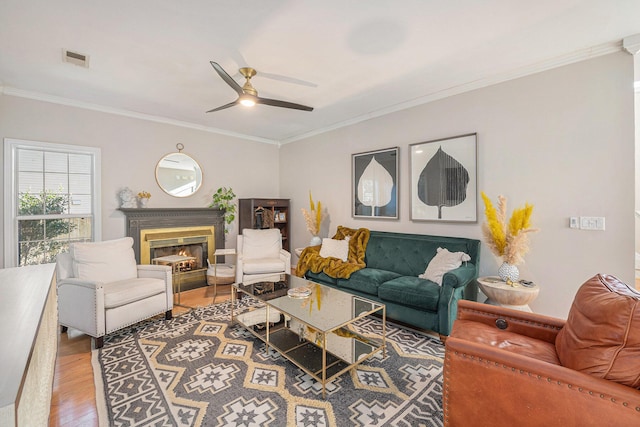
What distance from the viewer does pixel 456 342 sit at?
1.41 metres

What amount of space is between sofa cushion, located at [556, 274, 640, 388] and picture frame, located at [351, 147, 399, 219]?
2.61 metres

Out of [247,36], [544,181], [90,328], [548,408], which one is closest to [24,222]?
[90,328]

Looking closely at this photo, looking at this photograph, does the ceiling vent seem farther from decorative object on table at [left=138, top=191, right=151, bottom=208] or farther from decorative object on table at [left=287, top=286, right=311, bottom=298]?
decorative object on table at [left=287, top=286, right=311, bottom=298]

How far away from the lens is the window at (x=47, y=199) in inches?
131

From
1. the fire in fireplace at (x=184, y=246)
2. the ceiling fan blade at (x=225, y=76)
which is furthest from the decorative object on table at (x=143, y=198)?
the ceiling fan blade at (x=225, y=76)

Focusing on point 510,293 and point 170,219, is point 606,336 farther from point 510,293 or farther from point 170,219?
point 170,219

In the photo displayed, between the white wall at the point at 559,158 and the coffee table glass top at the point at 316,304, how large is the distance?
167 centimetres

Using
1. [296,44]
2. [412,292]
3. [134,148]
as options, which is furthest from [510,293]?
[134,148]

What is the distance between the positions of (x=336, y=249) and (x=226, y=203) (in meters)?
2.16

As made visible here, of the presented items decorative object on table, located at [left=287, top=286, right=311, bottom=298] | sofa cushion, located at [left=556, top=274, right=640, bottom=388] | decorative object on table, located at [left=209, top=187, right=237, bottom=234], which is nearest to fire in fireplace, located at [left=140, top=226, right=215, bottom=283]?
decorative object on table, located at [left=209, top=187, right=237, bottom=234]

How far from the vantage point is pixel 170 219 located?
4316 mm

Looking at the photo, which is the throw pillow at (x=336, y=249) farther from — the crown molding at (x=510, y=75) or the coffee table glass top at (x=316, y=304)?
the crown molding at (x=510, y=75)

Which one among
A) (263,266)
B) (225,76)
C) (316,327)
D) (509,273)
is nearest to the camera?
(316,327)

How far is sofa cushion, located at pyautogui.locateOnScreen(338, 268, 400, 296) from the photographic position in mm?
3168
